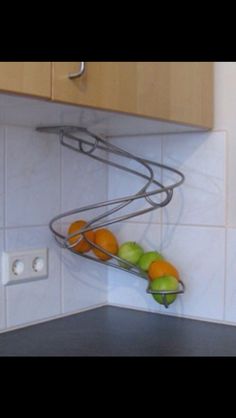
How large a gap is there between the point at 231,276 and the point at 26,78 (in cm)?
70

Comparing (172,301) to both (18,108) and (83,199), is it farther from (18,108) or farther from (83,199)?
(18,108)

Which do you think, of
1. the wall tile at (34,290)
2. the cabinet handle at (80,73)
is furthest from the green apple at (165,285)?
the cabinet handle at (80,73)

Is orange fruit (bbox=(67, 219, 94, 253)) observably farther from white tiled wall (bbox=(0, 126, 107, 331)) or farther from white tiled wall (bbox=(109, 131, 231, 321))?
white tiled wall (bbox=(109, 131, 231, 321))

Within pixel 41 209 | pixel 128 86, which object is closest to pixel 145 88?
pixel 128 86

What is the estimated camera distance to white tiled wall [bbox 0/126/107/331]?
3.80 ft

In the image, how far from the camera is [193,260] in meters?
1.29

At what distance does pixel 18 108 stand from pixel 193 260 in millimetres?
592

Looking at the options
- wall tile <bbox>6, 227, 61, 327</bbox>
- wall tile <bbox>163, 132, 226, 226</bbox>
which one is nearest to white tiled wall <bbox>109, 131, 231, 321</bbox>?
wall tile <bbox>163, 132, 226, 226</bbox>

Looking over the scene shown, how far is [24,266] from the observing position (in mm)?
1192

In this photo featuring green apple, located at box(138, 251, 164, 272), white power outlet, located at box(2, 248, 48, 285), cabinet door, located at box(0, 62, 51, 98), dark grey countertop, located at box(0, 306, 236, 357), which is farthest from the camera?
green apple, located at box(138, 251, 164, 272)

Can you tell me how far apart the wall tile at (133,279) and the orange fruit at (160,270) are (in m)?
0.10

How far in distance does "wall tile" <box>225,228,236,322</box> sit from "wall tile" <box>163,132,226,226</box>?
4 centimetres

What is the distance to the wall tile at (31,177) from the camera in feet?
3.81
